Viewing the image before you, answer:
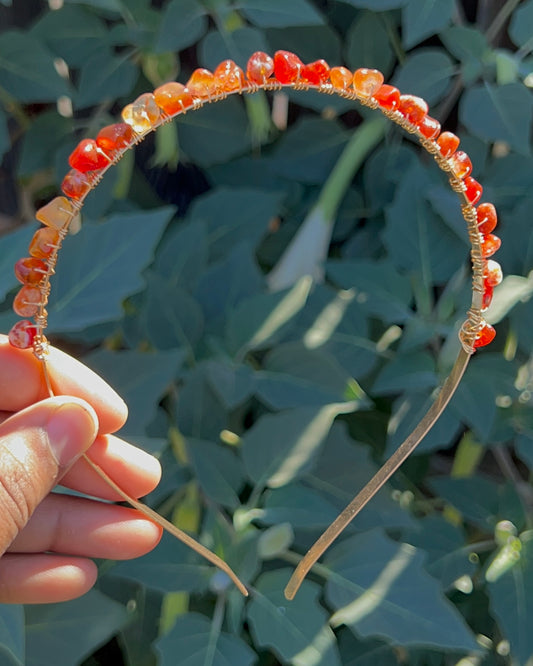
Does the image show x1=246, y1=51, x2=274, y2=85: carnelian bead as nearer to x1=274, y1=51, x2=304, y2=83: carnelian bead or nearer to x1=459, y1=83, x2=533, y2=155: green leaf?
x1=274, y1=51, x2=304, y2=83: carnelian bead

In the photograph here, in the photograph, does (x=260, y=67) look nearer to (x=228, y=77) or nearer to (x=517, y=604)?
(x=228, y=77)

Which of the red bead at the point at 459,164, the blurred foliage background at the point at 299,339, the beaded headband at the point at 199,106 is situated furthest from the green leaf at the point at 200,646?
the red bead at the point at 459,164

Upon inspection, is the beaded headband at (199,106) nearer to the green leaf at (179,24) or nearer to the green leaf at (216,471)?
the green leaf at (216,471)

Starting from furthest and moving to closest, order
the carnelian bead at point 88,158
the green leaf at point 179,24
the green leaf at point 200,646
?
the green leaf at point 179,24 → the green leaf at point 200,646 → the carnelian bead at point 88,158

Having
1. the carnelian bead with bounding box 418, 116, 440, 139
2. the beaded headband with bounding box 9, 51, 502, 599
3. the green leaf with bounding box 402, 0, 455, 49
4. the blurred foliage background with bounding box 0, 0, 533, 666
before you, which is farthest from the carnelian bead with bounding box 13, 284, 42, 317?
the green leaf with bounding box 402, 0, 455, 49

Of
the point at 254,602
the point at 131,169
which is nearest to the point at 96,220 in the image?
the point at 131,169

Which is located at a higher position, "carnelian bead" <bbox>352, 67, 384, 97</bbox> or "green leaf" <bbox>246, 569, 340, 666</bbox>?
"carnelian bead" <bbox>352, 67, 384, 97</bbox>
